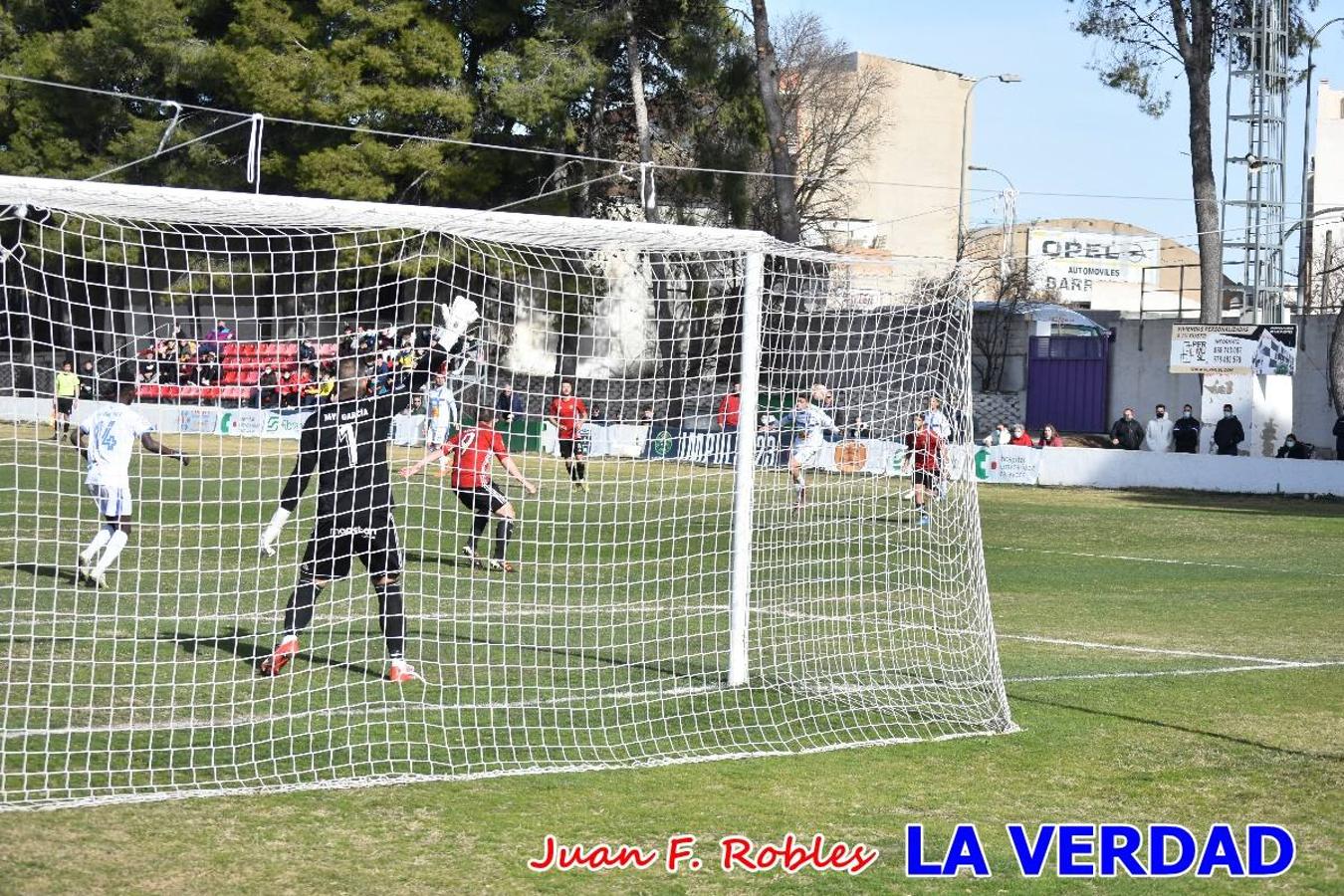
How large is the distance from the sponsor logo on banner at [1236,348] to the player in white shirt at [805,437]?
22.3 meters

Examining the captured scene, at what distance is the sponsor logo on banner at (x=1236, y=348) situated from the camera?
108 ft

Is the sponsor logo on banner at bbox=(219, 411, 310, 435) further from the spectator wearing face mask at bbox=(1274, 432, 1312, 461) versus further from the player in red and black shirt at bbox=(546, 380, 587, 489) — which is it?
the spectator wearing face mask at bbox=(1274, 432, 1312, 461)

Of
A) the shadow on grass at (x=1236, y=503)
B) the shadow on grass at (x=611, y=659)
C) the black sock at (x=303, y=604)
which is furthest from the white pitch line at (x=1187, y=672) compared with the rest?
the shadow on grass at (x=1236, y=503)

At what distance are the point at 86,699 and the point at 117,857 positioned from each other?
293cm

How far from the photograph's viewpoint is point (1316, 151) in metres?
65.9

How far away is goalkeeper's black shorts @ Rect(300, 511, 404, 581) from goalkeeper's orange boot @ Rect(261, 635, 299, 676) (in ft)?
1.56

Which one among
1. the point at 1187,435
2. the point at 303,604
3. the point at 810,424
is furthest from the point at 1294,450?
the point at 303,604

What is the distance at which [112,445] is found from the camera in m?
13.4

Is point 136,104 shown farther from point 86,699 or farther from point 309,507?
point 86,699

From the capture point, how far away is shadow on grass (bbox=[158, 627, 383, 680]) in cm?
935

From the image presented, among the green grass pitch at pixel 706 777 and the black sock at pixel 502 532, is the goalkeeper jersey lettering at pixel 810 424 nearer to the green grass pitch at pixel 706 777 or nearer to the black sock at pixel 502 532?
the green grass pitch at pixel 706 777

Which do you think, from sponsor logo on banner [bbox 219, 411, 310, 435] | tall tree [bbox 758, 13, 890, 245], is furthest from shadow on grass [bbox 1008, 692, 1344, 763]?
tall tree [bbox 758, 13, 890, 245]

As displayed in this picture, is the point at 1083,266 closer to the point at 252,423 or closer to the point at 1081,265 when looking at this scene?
the point at 1081,265

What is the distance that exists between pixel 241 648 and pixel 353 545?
1795mm
